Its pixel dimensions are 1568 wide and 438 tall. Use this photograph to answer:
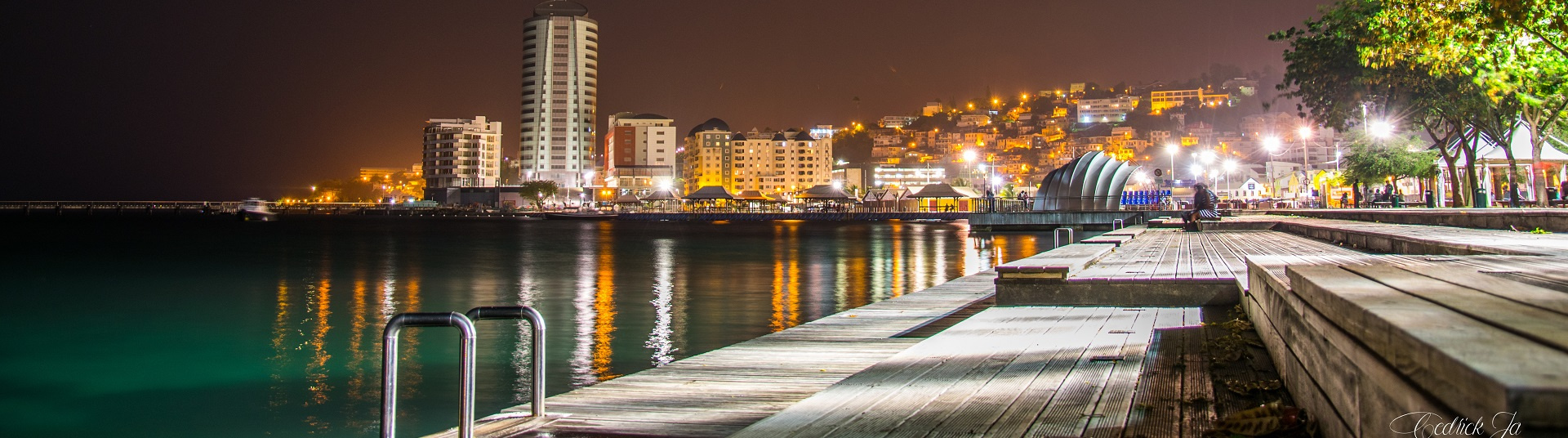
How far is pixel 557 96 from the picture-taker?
18738cm

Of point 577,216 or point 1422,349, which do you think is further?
point 577,216

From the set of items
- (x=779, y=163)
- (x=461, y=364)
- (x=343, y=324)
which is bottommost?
(x=343, y=324)

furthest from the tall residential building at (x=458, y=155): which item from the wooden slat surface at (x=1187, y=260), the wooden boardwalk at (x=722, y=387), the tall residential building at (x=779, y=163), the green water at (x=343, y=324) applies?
the wooden boardwalk at (x=722, y=387)

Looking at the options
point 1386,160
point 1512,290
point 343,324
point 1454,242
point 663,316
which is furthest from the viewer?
point 1386,160

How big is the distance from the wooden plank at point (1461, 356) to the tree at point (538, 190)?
174 metres

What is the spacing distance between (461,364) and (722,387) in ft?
6.07

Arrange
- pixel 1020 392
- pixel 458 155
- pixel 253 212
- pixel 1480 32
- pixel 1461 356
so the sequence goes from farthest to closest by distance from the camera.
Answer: pixel 458 155 < pixel 253 212 < pixel 1480 32 < pixel 1020 392 < pixel 1461 356

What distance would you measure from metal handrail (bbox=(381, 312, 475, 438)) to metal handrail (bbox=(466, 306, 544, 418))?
401mm

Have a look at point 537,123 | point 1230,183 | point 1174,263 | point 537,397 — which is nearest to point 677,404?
point 537,397

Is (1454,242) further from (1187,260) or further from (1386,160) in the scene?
(1386,160)

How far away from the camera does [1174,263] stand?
889cm

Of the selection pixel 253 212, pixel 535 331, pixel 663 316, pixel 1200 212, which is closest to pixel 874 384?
pixel 535 331

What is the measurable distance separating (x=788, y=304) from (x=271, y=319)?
9.59 metres

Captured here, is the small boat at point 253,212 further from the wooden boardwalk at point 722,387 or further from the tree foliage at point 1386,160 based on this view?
the wooden boardwalk at point 722,387
